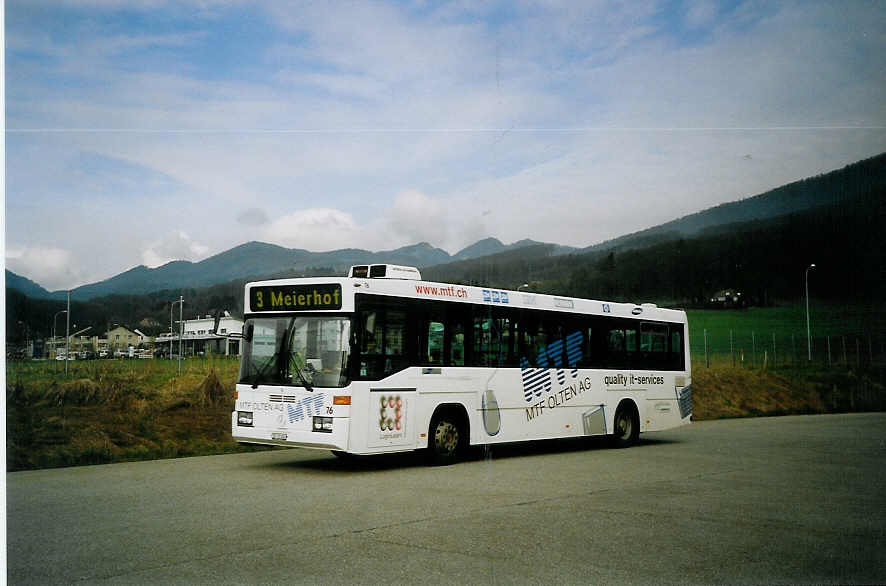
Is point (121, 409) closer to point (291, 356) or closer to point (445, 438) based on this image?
point (291, 356)

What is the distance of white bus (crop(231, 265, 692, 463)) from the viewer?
40.2ft

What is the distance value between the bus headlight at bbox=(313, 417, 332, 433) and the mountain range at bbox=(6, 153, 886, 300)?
2777mm

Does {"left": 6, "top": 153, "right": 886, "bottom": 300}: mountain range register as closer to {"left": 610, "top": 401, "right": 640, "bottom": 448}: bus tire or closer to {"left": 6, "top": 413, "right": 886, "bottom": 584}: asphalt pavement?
{"left": 6, "top": 413, "right": 886, "bottom": 584}: asphalt pavement

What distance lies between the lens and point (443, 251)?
88.3 ft

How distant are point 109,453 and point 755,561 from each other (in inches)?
455

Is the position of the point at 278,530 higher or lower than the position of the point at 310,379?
lower

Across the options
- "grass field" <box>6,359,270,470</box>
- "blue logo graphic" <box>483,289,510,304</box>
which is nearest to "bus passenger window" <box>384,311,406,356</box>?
"blue logo graphic" <box>483,289,510,304</box>

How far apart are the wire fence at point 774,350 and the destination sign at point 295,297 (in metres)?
8.82

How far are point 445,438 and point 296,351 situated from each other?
2.77 meters

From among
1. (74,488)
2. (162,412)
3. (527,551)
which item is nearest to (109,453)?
(162,412)

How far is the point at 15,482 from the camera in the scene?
11.5 metres

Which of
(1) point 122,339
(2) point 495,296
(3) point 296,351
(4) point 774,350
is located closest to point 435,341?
(2) point 495,296

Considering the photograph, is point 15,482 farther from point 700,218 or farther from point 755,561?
point 700,218

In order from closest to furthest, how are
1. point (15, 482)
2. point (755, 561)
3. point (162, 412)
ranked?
point (755, 561)
point (15, 482)
point (162, 412)
